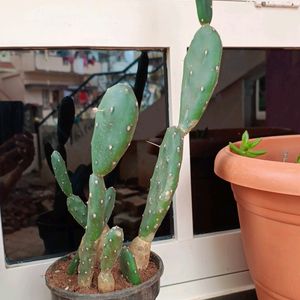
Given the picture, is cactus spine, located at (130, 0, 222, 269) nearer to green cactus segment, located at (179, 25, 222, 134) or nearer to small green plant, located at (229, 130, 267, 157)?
green cactus segment, located at (179, 25, 222, 134)

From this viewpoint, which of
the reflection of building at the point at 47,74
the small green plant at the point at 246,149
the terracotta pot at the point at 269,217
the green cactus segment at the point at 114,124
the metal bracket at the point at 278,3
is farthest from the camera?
the reflection of building at the point at 47,74

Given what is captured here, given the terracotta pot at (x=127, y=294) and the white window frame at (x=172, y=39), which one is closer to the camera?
the terracotta pot at (x=127, y=294)

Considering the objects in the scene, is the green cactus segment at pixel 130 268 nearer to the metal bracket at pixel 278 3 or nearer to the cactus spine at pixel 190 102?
the cactus spine at pixel 190 102

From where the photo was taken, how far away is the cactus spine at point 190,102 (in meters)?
0.51

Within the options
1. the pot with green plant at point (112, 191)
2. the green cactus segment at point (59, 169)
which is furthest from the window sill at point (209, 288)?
the green cactus segment at point (59, 169)

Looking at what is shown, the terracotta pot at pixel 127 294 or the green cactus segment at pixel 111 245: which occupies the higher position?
the green cactus segment at pixel 111 245

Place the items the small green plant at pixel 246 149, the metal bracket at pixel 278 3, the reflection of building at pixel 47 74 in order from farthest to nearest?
the reflection of building at pixel 47 74
the metal bracket at pixel 278 3
the small green plant at pixel 246 149

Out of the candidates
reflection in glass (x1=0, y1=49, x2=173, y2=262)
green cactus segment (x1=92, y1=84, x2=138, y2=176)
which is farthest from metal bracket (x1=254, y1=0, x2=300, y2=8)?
green cactus segment (x1=92, y1=84, x2=138, y2=176)

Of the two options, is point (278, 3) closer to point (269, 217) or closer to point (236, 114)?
point (236, 114)

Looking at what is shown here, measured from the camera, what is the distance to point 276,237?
0.57m

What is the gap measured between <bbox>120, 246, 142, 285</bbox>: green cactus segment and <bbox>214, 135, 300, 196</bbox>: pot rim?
20 centimetres

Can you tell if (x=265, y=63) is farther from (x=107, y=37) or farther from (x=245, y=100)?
(x=107, y=37)

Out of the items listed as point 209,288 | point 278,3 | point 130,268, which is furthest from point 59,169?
point 278,3

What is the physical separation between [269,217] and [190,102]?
225 mm
